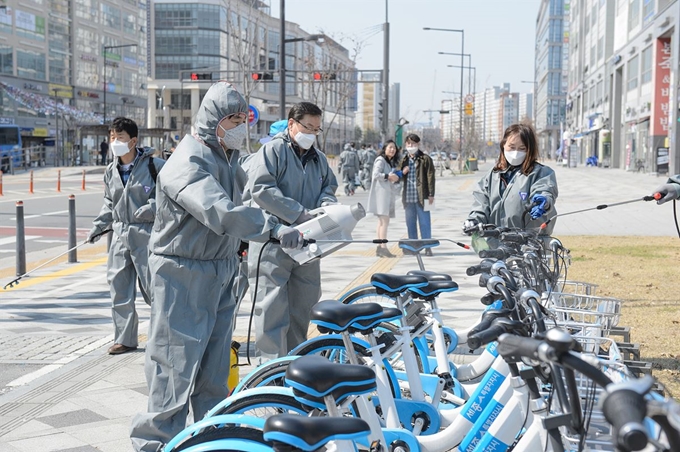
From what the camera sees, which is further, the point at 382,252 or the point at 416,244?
the point at 382,252

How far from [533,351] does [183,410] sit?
267 centimetres

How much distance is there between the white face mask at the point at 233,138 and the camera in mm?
4289

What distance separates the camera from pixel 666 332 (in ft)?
24.4

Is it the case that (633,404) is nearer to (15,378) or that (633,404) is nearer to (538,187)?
(538,187)

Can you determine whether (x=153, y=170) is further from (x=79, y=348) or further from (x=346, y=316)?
(x=346, y=316)

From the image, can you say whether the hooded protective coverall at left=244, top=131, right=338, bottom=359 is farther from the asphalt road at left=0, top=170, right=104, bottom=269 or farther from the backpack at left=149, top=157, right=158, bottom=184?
the asphalt road at left=0, top=170, right=104, bottom=269

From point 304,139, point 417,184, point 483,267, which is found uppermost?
point 304,139

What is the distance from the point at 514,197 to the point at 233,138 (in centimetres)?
245

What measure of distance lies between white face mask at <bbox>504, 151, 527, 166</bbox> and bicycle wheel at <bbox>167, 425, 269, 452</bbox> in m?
3.58

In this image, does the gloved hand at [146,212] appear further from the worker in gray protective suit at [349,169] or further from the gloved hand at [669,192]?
the worker in gray protective suit at [349,169]

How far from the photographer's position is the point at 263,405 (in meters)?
3.31

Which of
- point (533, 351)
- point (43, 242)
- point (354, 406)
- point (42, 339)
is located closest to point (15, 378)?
point (42, 339)

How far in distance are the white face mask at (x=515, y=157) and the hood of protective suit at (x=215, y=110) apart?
2.32 meters

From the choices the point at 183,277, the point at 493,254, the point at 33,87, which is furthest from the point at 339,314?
the point at 33,87
